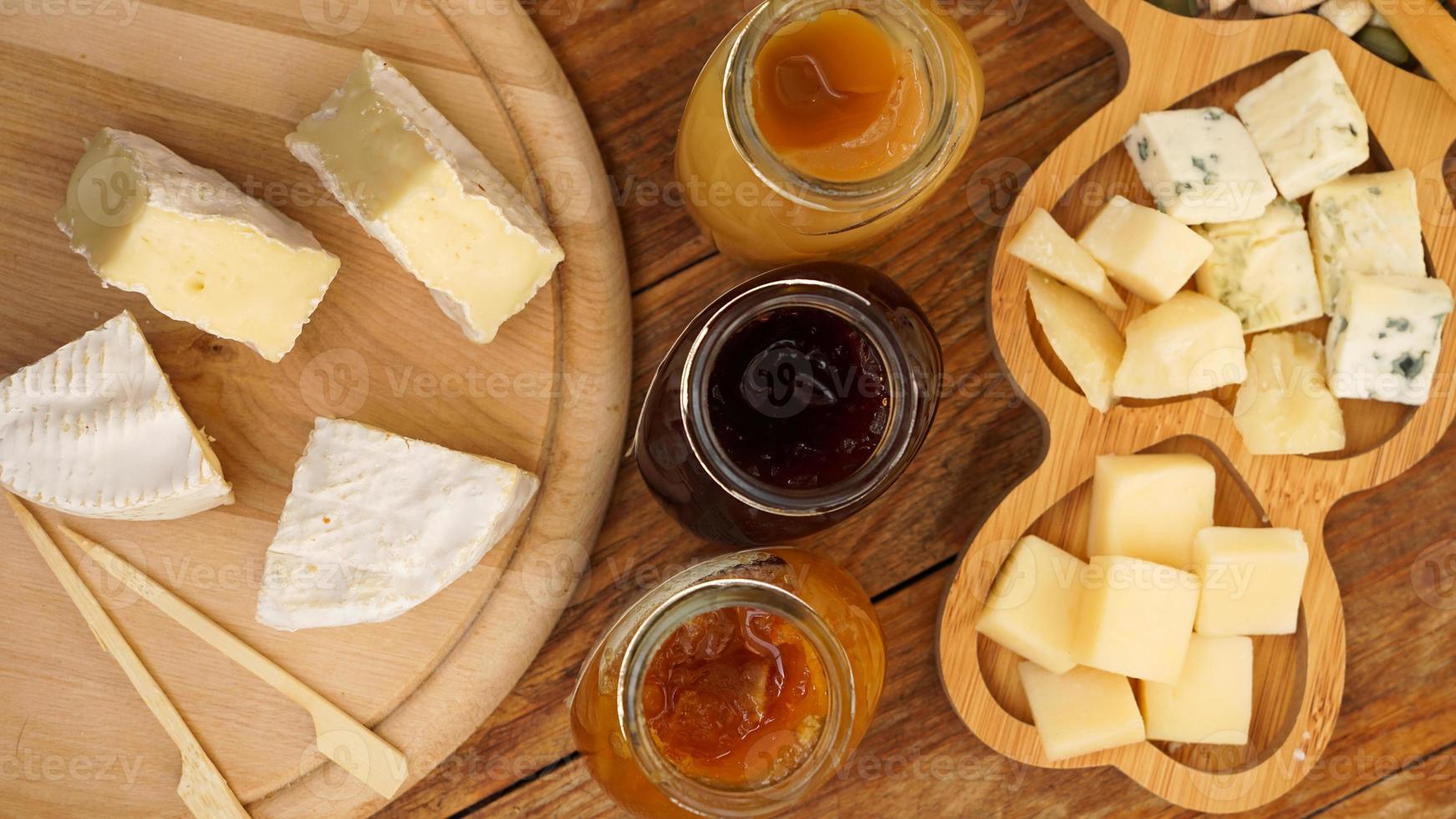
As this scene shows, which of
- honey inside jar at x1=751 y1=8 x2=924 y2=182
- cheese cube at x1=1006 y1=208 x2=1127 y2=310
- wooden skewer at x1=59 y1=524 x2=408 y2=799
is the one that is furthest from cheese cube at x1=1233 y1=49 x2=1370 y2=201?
wooden skewer at x1=59 y1=524 x2=408 y2=799

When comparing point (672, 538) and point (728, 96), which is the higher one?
point (728, 96)

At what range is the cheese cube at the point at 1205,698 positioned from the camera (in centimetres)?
157

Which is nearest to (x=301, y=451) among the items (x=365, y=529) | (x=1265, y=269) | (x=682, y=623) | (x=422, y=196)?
(x=365, y=529)

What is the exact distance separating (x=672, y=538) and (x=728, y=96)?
729 mm

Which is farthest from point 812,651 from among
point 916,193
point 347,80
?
point 347,80

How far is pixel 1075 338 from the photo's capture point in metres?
1.53

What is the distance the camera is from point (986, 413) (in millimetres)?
1646

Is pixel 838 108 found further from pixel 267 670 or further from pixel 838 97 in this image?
pixel 267 670

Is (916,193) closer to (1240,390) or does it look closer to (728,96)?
(728,96)

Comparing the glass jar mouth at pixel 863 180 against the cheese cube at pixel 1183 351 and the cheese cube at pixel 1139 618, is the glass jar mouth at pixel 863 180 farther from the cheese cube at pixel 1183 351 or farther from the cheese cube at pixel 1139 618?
the cheese cube at pixel 1139 618

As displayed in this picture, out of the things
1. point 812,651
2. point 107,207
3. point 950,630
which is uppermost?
point 107,207

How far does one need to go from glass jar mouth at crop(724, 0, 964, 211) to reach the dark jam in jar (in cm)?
16

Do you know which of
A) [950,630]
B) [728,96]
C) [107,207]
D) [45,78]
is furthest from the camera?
[950,630]

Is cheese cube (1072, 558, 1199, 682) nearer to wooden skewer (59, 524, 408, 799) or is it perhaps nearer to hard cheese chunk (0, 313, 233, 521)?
wooden skewer (59, 524, 408, 799)
